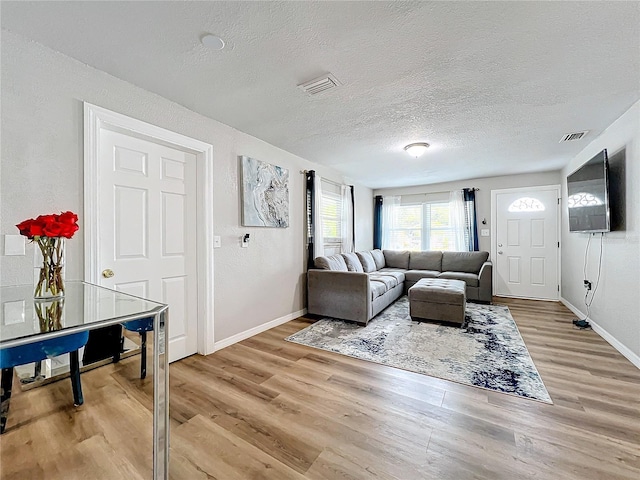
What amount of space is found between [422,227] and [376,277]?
235 centimetres

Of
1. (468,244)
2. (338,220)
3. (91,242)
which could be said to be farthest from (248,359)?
(468,244)

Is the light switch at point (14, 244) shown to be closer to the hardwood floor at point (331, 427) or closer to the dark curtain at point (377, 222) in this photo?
the hardwood floor at point (331, 427)

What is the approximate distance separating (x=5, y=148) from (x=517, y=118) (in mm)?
4027

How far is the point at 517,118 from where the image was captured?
2.71 metres

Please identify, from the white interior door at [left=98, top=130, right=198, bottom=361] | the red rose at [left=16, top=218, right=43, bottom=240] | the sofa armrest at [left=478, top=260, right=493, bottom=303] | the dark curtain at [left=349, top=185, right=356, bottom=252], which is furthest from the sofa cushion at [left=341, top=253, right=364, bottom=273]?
the red rose at [left=16, top=218, right=43, bottom=240]

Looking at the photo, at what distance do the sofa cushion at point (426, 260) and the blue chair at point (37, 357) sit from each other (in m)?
5.37

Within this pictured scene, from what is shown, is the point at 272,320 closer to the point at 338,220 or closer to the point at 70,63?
the point at 338,220

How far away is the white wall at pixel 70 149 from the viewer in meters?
1.57

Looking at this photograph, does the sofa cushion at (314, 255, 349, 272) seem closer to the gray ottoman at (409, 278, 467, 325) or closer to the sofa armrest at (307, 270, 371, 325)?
the sofa armrest at (307, 270, 371, 325)

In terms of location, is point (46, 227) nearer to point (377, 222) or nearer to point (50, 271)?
point (50, 271)

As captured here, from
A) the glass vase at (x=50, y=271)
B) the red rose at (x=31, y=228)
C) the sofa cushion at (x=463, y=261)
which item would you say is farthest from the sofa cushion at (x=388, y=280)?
the red rose at (x=31, y=228)

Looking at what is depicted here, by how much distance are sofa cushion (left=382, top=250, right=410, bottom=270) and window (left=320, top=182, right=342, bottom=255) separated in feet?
5.09

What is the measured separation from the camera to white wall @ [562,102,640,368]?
240cm

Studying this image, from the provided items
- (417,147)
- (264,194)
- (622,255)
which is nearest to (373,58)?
(417,147)
